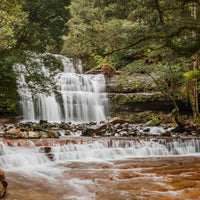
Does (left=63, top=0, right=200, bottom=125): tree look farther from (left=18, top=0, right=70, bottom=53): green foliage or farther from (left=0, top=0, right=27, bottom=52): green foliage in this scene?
(left=0, top=0, right=27, bottom=52): green foliage

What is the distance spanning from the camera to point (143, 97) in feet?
62.2

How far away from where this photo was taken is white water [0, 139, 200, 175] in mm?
6914

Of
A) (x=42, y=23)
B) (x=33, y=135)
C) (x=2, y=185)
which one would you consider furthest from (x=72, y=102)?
(x=2, y=185)

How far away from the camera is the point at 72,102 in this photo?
19.0 meters

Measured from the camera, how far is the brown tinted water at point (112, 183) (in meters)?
4.04

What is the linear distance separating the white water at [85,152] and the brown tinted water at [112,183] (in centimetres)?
84

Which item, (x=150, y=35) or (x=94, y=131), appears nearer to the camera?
(x=150, y=35)

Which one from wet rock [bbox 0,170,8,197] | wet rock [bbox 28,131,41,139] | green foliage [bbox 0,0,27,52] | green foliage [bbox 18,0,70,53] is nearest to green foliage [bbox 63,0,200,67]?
green foliage [bbox 18,0,70,53]

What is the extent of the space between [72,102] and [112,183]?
47.3 ft

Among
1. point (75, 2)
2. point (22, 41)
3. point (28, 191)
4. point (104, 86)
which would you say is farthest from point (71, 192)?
point (75, 2)

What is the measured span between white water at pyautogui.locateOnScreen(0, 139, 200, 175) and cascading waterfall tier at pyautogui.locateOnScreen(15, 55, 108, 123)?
924 centimetres

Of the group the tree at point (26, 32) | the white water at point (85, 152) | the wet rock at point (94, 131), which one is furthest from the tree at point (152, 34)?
the wet rock at point (94, 131)

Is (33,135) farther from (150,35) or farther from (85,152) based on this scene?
(150,35)

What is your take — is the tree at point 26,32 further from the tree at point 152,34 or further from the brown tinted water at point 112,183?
the brown tinted water at point 112,183
